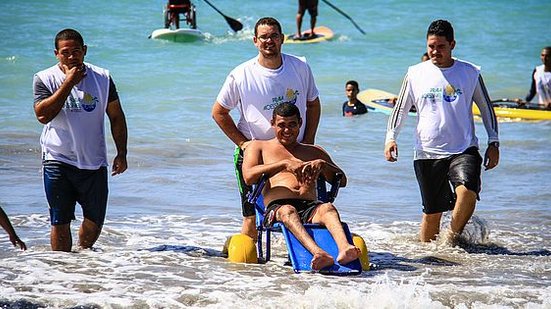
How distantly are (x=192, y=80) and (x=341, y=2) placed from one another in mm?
18611

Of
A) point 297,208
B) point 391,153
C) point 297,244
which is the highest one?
point 391,153

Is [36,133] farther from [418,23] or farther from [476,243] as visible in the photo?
[418,23]

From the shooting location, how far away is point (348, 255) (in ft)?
23.6

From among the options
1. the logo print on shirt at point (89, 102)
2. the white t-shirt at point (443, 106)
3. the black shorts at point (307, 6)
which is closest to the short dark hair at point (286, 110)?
the white t-shirt at point (443, 106)

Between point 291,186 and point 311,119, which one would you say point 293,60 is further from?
point 291,186

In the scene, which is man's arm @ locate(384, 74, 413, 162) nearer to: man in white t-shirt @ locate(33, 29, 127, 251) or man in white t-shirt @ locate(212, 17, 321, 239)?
man in white t-shirt @ locate(212, 17, 321, 239)

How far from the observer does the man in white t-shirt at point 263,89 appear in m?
7.92

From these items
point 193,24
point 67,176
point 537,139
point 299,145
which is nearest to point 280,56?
point 299,145

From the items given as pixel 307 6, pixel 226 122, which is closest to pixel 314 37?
pixel 307 6

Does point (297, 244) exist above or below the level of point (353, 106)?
below

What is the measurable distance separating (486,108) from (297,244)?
2.10 meters

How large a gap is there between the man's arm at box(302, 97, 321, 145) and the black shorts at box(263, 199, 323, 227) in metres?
0.56

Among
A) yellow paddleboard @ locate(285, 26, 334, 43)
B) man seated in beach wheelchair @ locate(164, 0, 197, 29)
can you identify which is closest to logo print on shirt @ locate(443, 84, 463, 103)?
yellow paddleboard @ locate(285, 26, 334, 43)

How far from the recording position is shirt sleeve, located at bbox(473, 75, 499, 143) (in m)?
8.45
